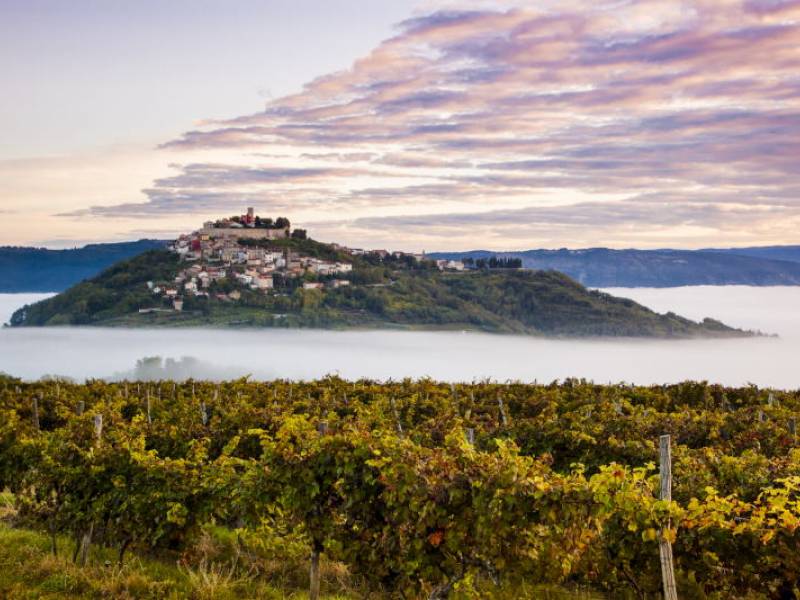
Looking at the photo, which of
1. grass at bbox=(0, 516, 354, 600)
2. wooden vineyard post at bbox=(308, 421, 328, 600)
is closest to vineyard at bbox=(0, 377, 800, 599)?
wooden vineyard post at bbox=(308, 421, 328, 600)

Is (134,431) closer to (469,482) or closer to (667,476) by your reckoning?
(469,482)

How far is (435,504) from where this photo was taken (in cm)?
756

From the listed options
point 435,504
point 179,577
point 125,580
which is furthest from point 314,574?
point 125,580

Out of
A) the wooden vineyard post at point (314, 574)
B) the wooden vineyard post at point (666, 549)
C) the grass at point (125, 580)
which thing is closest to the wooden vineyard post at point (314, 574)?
the wooden vineyard post at point (314, 574)

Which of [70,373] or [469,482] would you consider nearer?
[469,482]

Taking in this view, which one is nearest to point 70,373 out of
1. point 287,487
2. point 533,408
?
point 533,408

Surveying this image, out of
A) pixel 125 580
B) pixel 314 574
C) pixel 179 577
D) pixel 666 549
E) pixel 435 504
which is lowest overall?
pixel 179 577

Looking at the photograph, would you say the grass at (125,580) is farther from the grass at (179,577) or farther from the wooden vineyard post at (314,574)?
the wooden vineyard post at (314,574)

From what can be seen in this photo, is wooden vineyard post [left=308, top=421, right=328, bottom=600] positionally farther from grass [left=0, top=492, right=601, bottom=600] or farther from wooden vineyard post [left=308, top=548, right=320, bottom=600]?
grass [left=0, top=492, right=601, bottom=600]

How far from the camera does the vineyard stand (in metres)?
7.42

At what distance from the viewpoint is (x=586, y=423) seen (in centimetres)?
1608

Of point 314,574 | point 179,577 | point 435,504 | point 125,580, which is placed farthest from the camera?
point 179,577

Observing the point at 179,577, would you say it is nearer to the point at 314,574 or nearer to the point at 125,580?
the point at 125,580

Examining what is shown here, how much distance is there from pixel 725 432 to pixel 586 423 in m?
3.66
